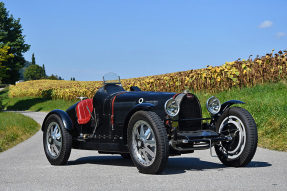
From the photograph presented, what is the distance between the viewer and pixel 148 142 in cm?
642

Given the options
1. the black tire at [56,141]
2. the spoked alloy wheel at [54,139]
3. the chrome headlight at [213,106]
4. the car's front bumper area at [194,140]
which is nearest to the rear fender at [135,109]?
the car's front bumper area at [194,140]

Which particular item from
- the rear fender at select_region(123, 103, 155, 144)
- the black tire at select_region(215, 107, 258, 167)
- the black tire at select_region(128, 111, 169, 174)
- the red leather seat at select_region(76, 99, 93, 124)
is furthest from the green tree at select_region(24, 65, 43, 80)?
the black tire at select_region(128, 111, 169, 174)

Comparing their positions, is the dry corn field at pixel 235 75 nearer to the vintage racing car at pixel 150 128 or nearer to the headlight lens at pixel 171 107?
the vintage racing car at pixel 150 128

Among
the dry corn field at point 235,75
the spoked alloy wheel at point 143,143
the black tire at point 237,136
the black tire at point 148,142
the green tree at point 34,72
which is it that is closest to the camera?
the black tire at point 148,142

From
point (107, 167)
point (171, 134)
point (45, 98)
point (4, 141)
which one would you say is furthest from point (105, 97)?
point (45, 98)

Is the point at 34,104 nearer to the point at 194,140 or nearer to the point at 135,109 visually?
the point at 135,109

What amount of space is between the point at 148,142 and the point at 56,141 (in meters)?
2.81

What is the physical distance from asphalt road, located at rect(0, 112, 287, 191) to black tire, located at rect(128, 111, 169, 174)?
19 cm

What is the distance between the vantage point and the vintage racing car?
6438 millimetres

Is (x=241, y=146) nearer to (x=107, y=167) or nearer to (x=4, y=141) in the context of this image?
(x=107, y=167)

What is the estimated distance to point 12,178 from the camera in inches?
259

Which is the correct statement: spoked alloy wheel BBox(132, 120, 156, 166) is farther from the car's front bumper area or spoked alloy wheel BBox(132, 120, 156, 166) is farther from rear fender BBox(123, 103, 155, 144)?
the car's front bumper area

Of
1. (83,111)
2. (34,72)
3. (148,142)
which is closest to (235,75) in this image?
(83,111)

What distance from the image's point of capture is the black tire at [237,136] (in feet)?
22.2
